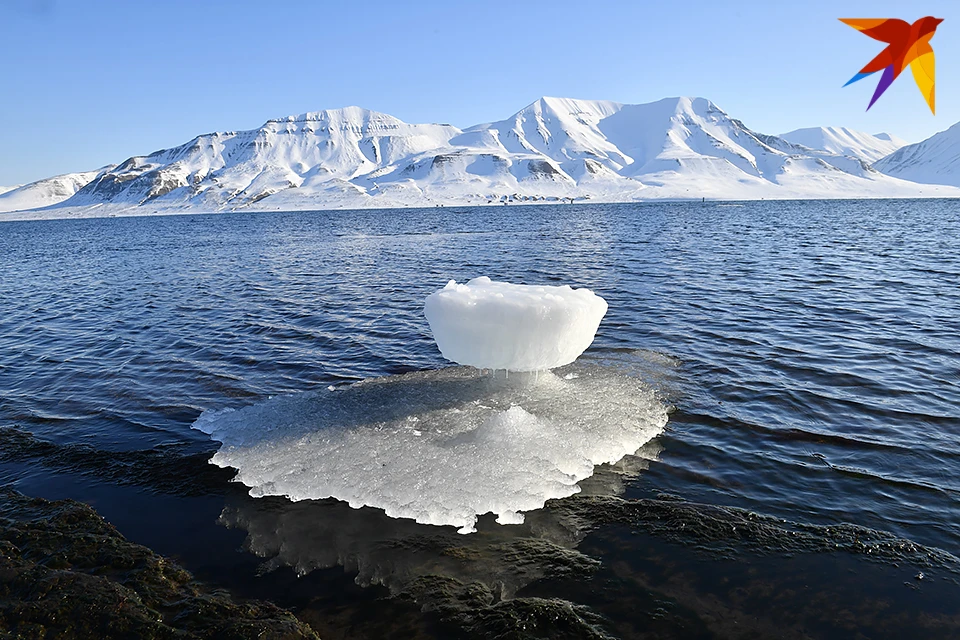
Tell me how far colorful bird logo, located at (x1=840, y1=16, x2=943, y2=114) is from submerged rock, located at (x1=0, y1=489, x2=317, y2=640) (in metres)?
6.75

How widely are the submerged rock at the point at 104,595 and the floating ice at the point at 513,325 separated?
5.20 metres

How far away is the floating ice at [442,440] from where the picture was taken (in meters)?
7.75

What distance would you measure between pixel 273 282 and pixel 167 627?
25.3 metres

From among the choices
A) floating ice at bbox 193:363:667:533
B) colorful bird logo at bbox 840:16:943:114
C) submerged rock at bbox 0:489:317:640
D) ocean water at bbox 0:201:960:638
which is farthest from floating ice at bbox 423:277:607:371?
colorful bird logo at bbox 840:16:943:114

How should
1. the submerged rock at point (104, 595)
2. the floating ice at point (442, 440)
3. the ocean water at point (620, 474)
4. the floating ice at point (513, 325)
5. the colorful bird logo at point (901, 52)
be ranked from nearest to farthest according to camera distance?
the colorful bird logo at point (901, 52) → the submerged rock at point (104, 595) → the ocean water at point (620, 474) → the floating ice at point (442, 440) → the floating ice at point (513, 325)

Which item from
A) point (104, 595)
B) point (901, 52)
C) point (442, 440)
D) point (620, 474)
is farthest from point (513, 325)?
point (104, 595)

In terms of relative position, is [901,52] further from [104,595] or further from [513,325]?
[104,595]

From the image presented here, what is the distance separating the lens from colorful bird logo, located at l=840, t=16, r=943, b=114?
14.4 feet

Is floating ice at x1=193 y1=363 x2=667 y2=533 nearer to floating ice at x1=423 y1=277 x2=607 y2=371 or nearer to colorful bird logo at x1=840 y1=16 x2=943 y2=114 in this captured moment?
floating ice at x1=423 y1=277 x2=607 y2=371

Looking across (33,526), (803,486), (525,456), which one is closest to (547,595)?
(525,456)

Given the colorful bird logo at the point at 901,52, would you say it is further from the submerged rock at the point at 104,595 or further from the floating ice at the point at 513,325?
the submerged rock at the point at 104,595

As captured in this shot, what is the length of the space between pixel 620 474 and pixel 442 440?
2719 millimetres

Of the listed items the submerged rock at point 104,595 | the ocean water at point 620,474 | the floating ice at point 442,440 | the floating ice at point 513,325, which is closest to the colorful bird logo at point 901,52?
the ocean water at point 620,474

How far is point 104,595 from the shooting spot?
5617mm
